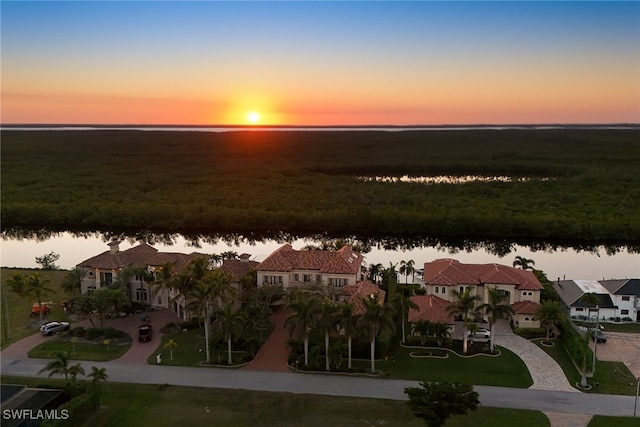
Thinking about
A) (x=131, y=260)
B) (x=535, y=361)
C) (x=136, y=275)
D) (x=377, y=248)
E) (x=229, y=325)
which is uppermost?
(x=131, y=260)

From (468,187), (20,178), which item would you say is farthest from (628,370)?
(20,178)

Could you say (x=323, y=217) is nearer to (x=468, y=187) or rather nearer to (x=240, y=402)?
(x=468, y=187)

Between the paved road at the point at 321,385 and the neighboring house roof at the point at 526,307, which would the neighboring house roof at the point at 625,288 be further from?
the paved road at the point at 321,385

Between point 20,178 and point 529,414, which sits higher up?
point 20,178

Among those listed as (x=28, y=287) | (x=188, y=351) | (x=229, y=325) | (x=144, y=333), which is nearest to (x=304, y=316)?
(x=229, y=325)

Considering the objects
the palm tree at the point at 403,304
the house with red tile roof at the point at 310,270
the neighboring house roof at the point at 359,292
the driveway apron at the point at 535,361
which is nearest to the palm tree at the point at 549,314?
the driveway apron at the point at 535,361

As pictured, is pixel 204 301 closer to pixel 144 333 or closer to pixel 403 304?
pixel 144 333

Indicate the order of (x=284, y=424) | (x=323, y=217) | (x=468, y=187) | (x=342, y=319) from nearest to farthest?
(x=284, y=424), (x=342, y=319), (x=323, y=217), (x=468, y=187)
